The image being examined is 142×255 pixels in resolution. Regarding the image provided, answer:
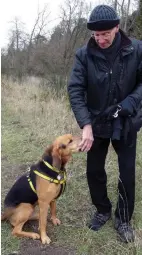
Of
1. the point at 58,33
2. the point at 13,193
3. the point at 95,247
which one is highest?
the point at 58,33

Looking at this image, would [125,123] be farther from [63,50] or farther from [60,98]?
[63,50]

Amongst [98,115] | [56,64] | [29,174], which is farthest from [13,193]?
[56,64]

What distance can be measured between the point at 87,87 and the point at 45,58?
12.6m

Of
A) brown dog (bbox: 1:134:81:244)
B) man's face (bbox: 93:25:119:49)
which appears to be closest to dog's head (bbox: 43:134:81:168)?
brown dog (bbox: 1:134:81:244)

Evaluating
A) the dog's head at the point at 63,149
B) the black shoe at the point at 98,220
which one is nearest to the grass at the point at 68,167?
the black shoe at the point at 98,220

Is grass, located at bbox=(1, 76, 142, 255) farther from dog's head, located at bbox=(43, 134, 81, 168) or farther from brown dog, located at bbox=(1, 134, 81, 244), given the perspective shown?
dog's head, located at bbox=(43, 134, 81, 168)

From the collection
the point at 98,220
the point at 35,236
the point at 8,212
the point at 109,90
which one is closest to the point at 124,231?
the point at 98,220

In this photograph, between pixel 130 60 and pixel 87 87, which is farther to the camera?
pixel 87 87

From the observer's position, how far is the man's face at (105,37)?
3115mm

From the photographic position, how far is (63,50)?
14.8 meters

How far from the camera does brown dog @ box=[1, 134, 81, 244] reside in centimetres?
361

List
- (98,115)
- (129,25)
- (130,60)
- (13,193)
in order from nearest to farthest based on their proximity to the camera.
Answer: (130,60)
(98,115)
(13,193)
(129,25)

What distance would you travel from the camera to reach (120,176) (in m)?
3.63

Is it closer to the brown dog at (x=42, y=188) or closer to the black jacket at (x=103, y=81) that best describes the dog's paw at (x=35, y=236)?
the brown dog at (x=42, y=188)
